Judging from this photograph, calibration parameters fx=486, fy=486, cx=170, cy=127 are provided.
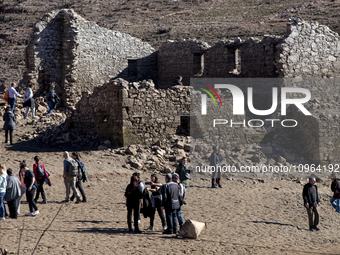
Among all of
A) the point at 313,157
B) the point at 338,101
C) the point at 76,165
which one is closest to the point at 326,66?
the point at 338,101

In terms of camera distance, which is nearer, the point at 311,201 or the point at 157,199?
the point at 157,199

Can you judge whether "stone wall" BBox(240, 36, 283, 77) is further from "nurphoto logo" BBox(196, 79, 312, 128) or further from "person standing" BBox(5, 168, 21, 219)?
"person standing" BBox(5, 168, 21, 219)

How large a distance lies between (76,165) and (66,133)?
6389mm

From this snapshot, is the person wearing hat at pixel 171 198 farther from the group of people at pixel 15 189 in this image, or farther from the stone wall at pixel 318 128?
the stone wall at pixel 318 128

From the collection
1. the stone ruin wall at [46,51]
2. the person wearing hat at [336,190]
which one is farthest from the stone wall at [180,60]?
the person wearing hat at [336,190]

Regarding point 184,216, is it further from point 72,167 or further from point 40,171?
point 40,171

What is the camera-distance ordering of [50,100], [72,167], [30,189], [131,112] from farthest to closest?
[50,100], [131,112], [72,167], [30,189]

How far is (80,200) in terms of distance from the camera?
11523 mm

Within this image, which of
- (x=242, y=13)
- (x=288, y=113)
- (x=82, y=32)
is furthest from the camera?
(x=242, y=13)

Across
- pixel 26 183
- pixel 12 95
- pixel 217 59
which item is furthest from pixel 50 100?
pixel 26 183

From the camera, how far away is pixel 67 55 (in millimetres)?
20594

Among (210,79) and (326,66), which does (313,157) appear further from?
(210,79)

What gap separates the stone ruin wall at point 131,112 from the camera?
16.3 meters

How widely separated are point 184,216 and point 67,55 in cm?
1179
